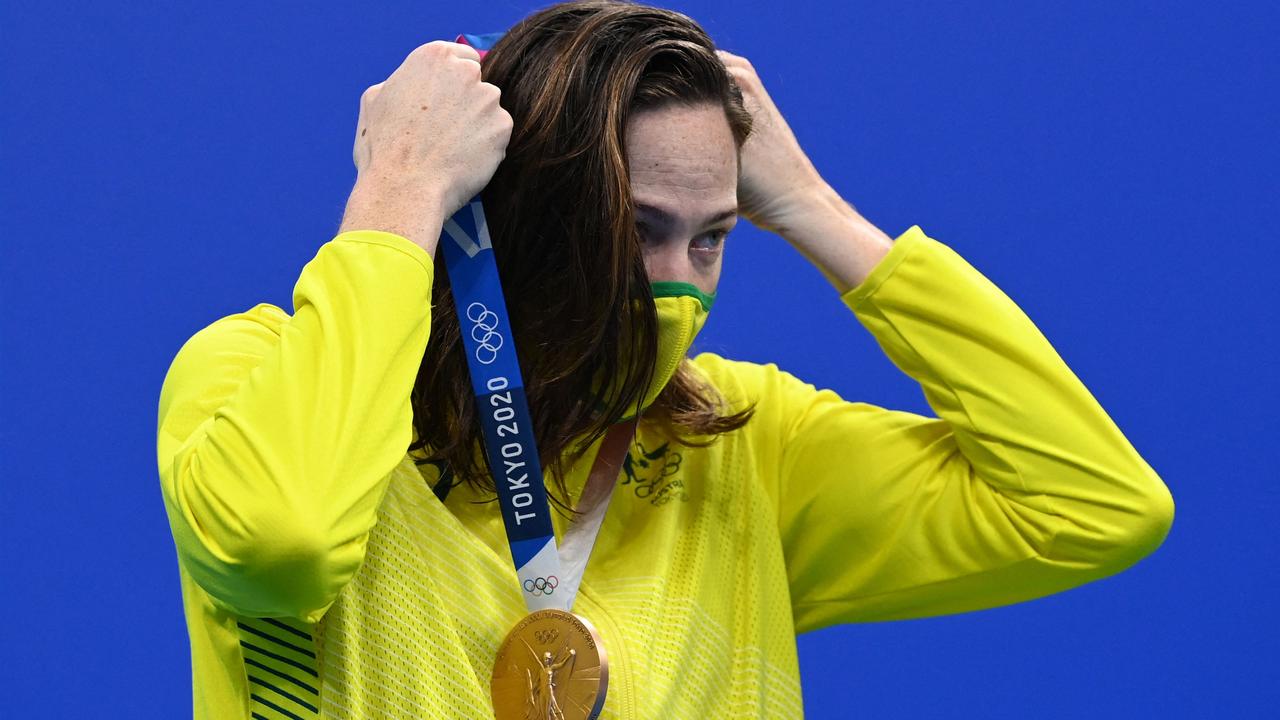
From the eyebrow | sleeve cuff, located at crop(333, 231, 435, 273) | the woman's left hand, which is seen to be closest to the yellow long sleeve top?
sleeve cuff, located at crop(333, 231, 435, 273)

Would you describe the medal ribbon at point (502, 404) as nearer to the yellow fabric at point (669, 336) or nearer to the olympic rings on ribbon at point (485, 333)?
the olympic rings on ribbon at point (485, 333)

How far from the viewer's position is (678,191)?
148 cm

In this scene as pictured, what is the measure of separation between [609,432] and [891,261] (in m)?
0.35

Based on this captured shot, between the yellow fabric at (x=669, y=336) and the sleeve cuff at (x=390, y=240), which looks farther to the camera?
the yellow fabric at (x=669, y=336)

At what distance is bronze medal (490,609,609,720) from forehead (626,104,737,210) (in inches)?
14.7

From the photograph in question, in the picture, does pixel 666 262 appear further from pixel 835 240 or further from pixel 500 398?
pixel 835 240

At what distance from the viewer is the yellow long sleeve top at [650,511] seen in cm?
127

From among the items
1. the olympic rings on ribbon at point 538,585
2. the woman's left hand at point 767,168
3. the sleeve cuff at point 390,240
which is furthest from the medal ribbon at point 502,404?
the woman's left hand at point 767,168

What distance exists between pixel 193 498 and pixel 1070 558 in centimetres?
90

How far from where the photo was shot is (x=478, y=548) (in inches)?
59.1

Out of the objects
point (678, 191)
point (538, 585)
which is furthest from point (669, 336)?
point (538, 585)

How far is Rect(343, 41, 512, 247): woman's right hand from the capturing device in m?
1.37

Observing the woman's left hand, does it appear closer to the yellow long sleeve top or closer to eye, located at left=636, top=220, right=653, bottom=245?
the yellow long sleeve top

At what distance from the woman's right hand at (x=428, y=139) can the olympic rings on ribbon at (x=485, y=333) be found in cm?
9
